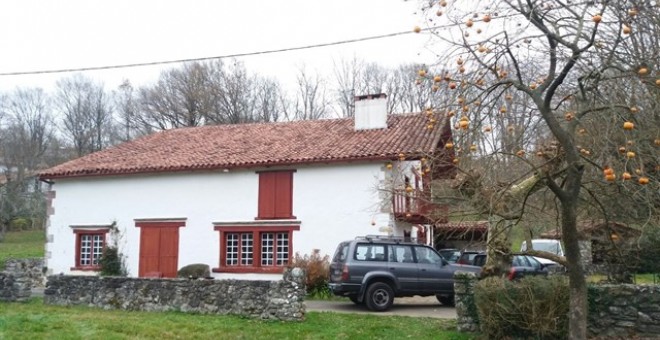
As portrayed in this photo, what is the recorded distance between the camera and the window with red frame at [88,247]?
24.0m

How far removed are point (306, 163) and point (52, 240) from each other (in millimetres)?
11287

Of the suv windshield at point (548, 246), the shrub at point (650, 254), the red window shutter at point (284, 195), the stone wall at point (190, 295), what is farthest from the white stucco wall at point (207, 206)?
the suv windshield at point (548, 246)

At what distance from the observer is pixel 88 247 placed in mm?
24406

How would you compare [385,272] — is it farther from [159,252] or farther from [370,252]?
[159,252]

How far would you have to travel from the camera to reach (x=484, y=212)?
9406mm

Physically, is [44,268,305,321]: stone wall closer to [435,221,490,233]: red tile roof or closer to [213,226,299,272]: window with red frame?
[435,221,490,233]: red tile roof

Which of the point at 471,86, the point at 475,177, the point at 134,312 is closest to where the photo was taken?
the point at 471,86

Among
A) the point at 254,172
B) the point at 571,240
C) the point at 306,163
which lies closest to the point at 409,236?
the point at 306,163

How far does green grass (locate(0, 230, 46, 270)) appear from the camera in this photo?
3376 cm

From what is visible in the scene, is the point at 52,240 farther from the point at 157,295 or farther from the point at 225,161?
the point at 157,295

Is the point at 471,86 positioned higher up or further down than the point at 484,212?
higher up

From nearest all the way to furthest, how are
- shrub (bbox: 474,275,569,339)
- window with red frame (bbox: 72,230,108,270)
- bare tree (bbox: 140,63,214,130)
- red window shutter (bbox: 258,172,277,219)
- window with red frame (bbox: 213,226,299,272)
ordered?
shrub (bbox: 474,275,569,339), window with red frame (bbox: 213,226,299,272), red window shutter (bbox: 258,172,277,219), window with red frame (bbox: 72,230,108,270), bare tree (bbox: 140,63,214,130)

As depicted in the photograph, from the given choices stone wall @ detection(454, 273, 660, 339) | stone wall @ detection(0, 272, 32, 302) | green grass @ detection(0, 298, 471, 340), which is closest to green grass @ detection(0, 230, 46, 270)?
stone wall @ detection(0, 272, 32, 302)

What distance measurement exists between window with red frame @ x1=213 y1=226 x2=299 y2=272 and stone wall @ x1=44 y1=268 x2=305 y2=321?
7166 mm
